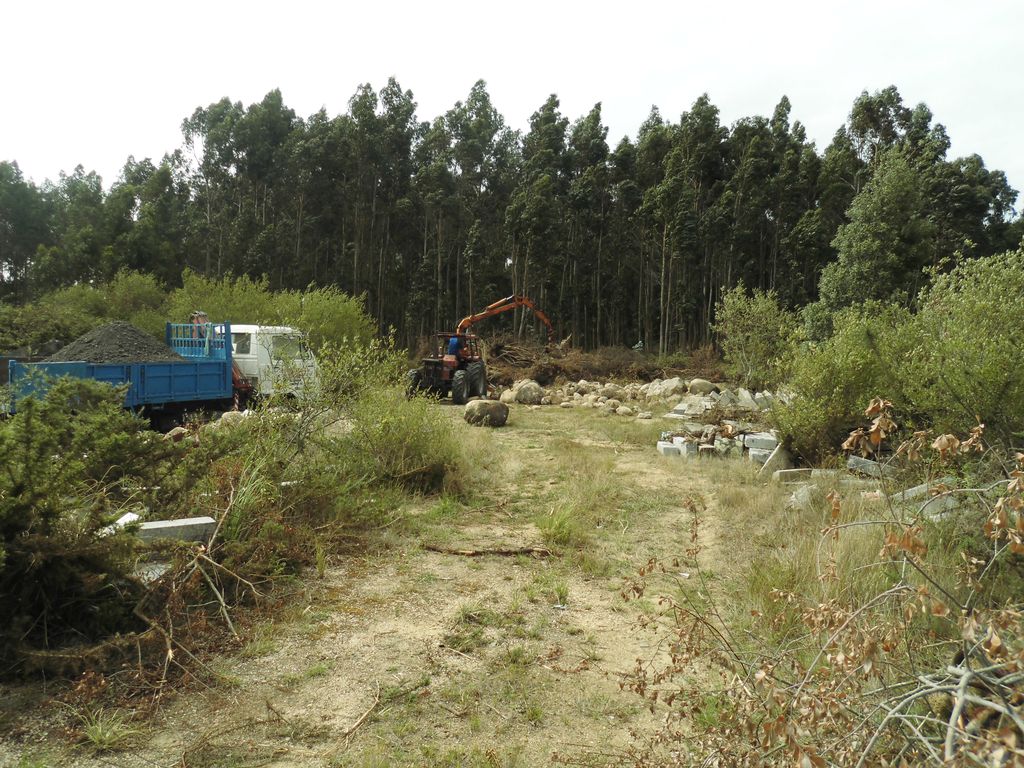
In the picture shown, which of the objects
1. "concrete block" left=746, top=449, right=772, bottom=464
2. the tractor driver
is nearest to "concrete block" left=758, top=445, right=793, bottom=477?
"concrete block" left=746, top=449, right=772, bottom=464

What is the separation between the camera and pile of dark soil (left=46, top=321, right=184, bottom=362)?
10.5 meters

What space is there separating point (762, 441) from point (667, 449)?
65.7 inches

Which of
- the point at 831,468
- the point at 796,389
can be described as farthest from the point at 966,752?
the point at 796,389

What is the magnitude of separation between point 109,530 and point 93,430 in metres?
0.98

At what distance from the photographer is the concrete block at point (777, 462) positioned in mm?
9227

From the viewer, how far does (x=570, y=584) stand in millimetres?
5477

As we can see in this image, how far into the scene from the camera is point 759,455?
9.99 metres

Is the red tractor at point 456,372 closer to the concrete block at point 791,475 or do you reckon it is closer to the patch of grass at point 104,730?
the concrete block at point 791,475

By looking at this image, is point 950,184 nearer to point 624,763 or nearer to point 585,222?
point 585,222

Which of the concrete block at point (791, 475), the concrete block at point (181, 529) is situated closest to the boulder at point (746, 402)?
the concrete block at point (791, 475)

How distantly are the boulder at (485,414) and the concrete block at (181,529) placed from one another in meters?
9.47

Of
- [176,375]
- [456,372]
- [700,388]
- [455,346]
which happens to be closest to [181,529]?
[176,375]

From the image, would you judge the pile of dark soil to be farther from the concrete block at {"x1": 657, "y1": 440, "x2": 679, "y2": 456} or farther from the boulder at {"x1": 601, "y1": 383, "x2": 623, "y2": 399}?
the boulder at {"x1": 601, "y1": 383, "x2": 623, "y2": 399}

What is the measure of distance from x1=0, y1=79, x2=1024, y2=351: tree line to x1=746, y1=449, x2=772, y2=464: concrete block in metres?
25.8
